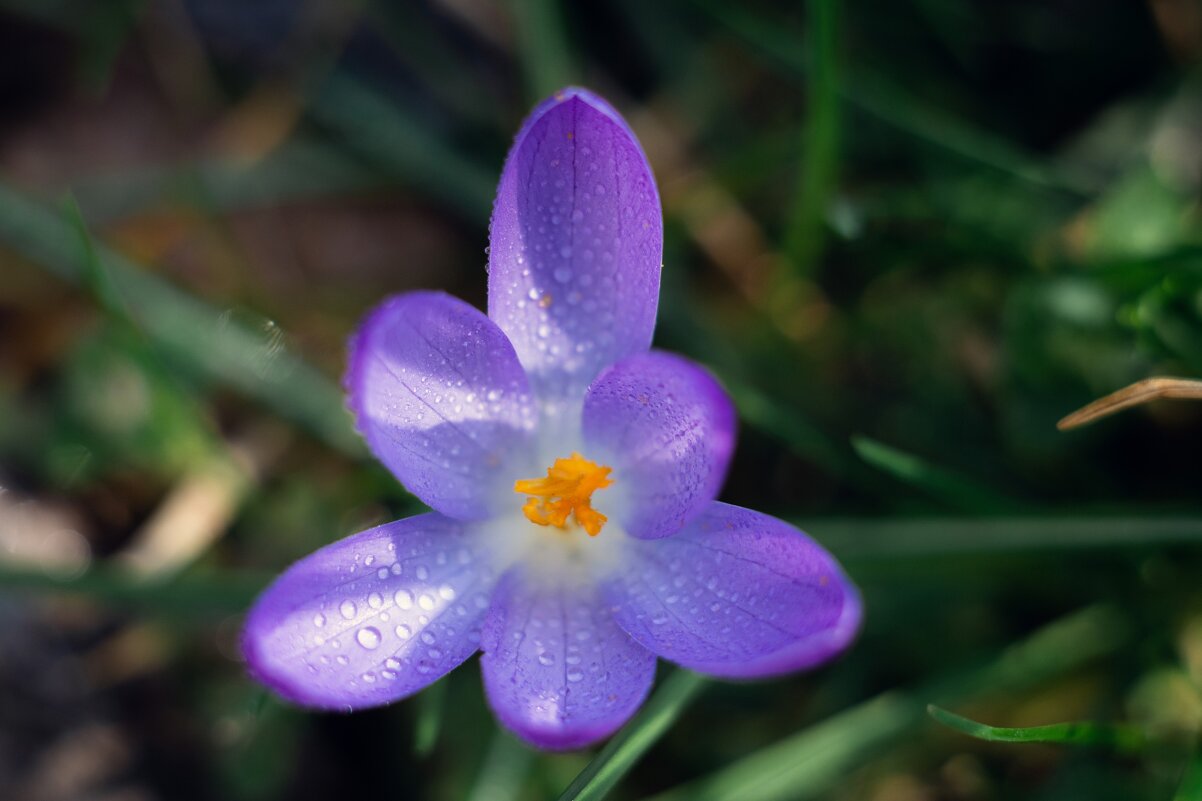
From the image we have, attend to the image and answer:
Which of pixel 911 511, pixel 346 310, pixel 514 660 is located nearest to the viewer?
pixel 514 660

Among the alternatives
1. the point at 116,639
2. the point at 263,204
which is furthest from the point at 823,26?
the point at 116,639

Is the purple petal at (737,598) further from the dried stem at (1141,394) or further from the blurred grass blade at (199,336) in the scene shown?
the blurred grass blade at (199,336)

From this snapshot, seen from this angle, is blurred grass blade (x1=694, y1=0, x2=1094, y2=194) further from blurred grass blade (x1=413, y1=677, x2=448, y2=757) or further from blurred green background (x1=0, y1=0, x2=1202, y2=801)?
blurred grass blade (x1=413, y1=677, x2=448, y2=757)

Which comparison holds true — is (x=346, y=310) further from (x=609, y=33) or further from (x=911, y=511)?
(x=911, y=511)

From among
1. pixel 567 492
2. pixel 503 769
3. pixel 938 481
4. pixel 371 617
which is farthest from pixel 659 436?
pixel 503 769

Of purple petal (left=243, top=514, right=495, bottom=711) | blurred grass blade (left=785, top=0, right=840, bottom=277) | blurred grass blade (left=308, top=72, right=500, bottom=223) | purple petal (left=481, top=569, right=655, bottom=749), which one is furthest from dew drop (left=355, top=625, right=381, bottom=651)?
blurred grass blade (left=308, top=72, right=500, bottom=223)
